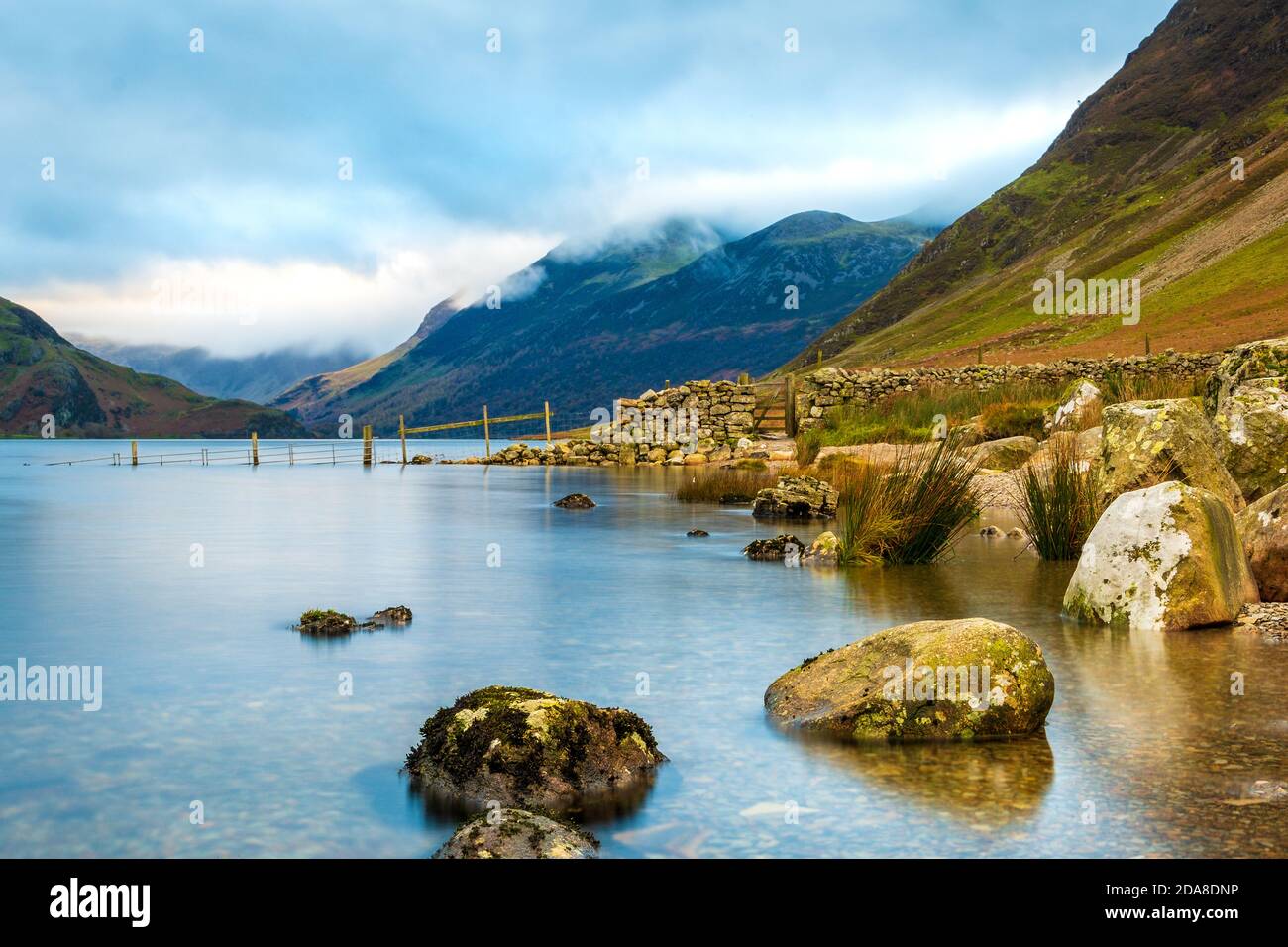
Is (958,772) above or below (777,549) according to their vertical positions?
below

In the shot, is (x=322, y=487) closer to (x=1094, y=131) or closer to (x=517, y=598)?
(x=517, y=598)

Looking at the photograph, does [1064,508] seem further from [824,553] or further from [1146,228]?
[1146,228]

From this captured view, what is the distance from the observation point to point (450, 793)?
21.5ft

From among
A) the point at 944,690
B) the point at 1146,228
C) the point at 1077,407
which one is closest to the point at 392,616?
the point at 944,690

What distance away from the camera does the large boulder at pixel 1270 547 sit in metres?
11.6

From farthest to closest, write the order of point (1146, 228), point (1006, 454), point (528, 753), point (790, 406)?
1. point (1146, 228)
2. point (790, 406)
3. point (1006, 454)
4. point (528, 753)

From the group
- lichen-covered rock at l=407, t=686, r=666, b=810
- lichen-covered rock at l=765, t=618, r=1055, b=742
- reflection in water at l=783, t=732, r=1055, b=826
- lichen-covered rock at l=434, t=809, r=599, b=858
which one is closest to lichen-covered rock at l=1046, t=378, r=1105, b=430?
lichen-covered rock at l=765, t=618, r=1055, b=742

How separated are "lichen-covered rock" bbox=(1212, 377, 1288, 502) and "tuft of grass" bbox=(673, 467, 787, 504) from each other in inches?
579

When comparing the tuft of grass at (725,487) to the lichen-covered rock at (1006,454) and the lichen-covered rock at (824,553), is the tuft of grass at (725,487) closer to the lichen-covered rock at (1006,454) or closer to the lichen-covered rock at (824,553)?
the lichen-covered rock at (1006,454)

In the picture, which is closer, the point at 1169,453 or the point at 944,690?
the point at 944,690

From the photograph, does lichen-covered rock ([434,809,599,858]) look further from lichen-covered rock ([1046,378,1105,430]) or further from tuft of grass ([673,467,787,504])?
tuft of grass ([673,467,787,504])

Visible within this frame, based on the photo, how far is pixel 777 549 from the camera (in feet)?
58.4

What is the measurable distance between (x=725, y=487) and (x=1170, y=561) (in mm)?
19991

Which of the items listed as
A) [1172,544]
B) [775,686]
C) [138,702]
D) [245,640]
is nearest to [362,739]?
[138,702]
